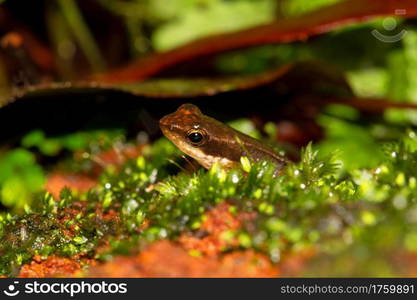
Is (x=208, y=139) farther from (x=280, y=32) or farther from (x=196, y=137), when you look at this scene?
(x=280, y=32)

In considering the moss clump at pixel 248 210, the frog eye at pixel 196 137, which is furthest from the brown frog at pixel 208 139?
the moss clump at pixel 248 210

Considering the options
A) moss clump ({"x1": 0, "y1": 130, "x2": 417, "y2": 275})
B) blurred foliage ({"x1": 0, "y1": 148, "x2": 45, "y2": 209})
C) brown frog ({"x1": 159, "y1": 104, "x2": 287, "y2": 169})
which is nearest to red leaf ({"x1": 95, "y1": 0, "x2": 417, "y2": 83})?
blurred foliage ({"x1": 0, "y1": 148, "x2": 45, "y2": 209})

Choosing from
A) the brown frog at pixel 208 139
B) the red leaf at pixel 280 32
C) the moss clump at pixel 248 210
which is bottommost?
the moss clump at pixel 248 210

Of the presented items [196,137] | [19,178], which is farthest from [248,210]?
[19,178]

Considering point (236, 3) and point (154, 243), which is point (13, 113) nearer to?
point (154, 243)

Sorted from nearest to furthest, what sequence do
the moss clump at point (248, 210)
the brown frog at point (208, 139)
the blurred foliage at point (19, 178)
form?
1. the moss clump at point (248, 210)
2. the brown frog at point (208, 139)
3. the blurred foliage at point (19, 178)

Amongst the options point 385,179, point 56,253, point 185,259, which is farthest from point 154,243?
point 385,179

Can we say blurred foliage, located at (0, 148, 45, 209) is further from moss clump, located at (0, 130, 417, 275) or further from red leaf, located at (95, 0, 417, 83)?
red leaf, located at (95, 0, 417, 83)

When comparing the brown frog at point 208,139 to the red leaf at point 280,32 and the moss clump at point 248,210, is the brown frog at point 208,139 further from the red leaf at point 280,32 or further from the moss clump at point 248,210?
the red leaf at point 280,32
